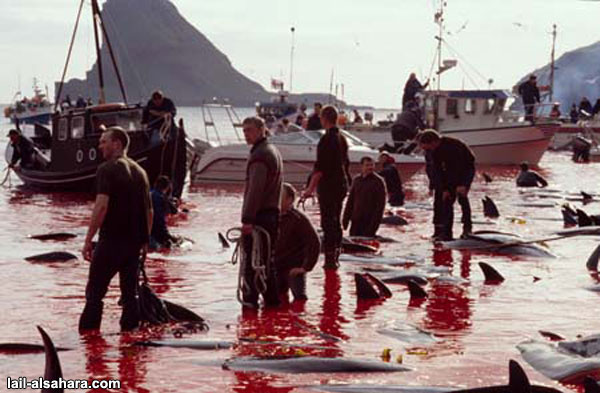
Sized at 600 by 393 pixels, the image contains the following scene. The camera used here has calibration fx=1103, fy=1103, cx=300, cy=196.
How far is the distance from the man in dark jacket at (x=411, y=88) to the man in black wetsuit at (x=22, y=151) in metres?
15.4

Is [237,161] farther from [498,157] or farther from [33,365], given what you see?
[33,365]

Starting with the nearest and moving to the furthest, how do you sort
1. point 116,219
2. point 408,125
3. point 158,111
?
point 116,219 → point 158,111 → point 408,125

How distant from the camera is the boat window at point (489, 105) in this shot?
4112 centimetres

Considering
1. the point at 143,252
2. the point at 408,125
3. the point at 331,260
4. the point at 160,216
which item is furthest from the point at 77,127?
the point at 143,252

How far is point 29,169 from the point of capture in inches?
1225

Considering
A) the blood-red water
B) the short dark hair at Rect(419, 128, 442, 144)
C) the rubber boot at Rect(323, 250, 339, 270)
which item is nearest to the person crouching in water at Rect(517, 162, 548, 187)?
the blood-red water

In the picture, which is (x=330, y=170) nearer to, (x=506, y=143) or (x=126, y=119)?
(x=126, y=119)

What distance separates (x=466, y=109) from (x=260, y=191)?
106 feet

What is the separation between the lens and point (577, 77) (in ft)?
396

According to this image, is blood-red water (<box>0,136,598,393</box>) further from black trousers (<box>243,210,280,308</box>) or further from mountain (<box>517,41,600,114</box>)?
mountain (<box>517,41,600,114</box>)

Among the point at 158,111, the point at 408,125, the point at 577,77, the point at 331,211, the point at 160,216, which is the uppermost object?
the point at 577,77

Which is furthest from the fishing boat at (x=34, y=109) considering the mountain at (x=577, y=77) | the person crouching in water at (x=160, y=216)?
the person crouching in water at (x=160, y=216)

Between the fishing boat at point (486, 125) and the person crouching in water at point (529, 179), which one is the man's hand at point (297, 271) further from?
the fishing boat at point (486, 125)

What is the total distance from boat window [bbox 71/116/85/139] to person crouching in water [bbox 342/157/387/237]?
13.5 meters
